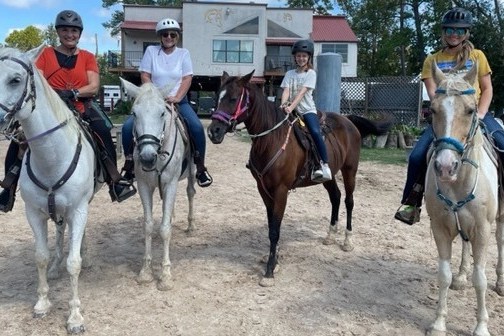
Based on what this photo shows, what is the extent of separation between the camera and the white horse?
13.9 ft

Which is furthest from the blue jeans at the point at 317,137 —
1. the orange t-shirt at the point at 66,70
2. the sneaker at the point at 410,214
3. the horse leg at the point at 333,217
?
the orange t-shirt at the point at 66,70

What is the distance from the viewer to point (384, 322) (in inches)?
157

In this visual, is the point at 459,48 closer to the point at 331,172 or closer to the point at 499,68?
the point at 331,172

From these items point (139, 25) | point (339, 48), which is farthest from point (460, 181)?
point (339, 48)

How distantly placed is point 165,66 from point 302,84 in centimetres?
165

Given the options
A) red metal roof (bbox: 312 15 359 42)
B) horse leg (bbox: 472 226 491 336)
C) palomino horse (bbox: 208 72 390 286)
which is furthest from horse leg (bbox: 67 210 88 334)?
red metal roof (bbox: 312 15 359 42)

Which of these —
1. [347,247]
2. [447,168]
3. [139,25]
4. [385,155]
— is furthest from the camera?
[139,25]

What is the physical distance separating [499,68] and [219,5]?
69.7 feet

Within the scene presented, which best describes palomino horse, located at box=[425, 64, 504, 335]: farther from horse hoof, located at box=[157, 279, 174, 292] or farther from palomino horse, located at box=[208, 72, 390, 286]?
horse hoof, located at box=[157, 279, 174, 292]

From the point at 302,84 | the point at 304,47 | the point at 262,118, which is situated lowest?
the point at 262,118

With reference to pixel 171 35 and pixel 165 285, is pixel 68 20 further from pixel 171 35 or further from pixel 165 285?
pixel 165 285

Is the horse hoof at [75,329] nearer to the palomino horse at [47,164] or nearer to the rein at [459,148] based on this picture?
the palomino horse at [47,164]

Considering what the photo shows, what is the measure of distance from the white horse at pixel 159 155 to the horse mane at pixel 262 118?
87cm

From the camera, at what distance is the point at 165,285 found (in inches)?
182
